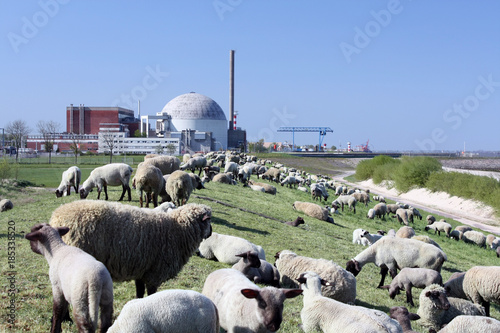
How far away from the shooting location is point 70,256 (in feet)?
16.9

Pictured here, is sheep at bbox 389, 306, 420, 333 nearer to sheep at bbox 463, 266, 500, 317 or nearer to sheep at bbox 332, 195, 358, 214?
sheep at bbox 463, 266, 500, 317

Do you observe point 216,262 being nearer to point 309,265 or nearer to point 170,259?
point 309,265

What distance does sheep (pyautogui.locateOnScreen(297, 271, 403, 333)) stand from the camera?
19.2 ft

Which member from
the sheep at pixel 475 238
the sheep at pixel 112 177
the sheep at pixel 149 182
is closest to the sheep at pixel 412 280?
the sheep at pixel 149 182

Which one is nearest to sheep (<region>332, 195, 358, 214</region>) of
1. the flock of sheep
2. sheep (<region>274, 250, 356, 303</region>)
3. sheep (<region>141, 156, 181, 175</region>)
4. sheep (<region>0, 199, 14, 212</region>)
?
sheep (<region>141, 156, 181, 175</region>)

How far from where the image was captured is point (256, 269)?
340 inches

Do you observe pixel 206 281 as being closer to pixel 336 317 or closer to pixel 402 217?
pixel 336 317

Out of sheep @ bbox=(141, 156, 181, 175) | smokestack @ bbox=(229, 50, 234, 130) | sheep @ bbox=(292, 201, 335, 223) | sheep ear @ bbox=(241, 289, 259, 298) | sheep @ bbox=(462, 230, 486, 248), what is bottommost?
sheep @ bbox=(462, 230, 486, 248)

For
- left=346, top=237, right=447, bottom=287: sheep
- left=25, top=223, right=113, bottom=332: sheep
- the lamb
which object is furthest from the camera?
the lamb

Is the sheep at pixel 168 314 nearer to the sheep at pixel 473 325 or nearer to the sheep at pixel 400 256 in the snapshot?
the sheep at pixel 473 325

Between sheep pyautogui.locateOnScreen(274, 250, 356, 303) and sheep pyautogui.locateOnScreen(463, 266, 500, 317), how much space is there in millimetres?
2905

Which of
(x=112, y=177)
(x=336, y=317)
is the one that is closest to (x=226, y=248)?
(x=336, y=317)

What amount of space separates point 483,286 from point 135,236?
24.2 ft

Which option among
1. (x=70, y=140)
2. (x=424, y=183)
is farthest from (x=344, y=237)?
(x=70, y=140)
